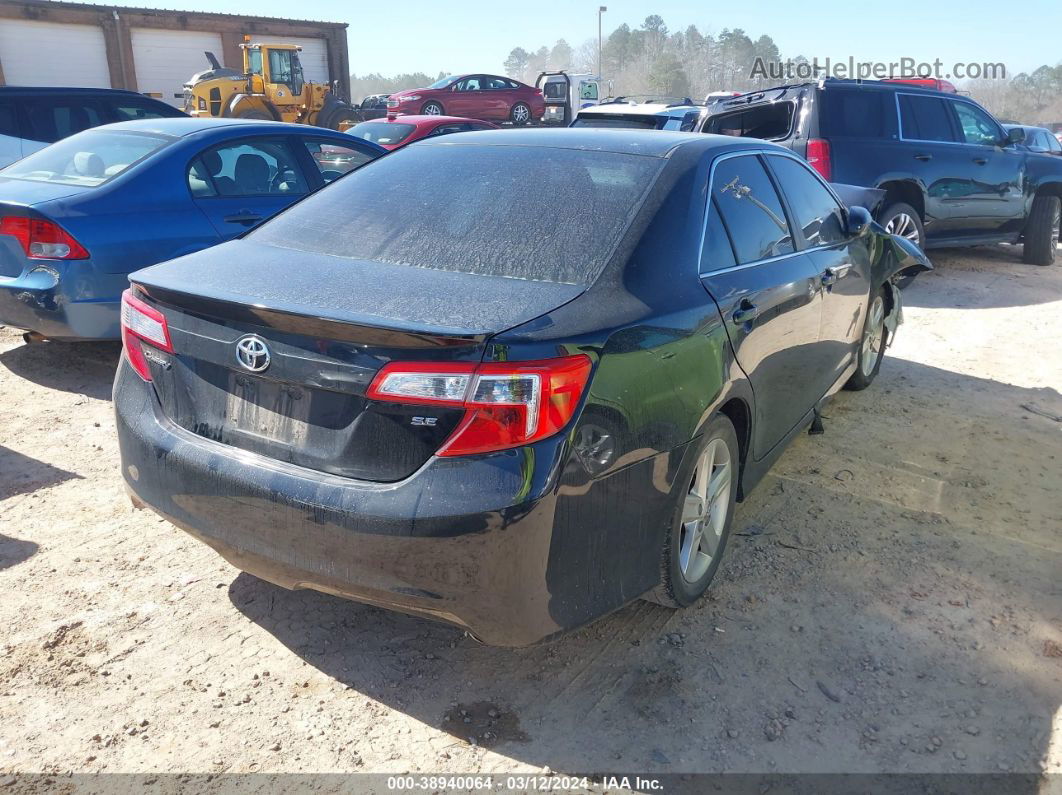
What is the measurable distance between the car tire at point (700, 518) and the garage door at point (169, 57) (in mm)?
35729

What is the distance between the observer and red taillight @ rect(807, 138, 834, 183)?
8.15 metres

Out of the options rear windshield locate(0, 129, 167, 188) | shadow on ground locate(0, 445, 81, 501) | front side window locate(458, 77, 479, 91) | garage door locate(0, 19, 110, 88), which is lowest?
shadow on ground locate(0, 445, 81, 501)

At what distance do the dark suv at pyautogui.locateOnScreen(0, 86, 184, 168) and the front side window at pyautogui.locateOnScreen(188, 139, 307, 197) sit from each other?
3.71 metres

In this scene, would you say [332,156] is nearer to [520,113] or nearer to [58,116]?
[58,116]

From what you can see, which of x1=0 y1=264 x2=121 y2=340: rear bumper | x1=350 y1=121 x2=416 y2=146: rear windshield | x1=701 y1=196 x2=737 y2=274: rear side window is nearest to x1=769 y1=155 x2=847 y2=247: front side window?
x1=701 y1=196 x2=737 y2=274: rear side window

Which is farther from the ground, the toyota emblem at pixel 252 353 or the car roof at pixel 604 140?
the car roof at pixel 604 140

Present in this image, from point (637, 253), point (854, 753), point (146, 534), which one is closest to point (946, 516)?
point (854, 753)

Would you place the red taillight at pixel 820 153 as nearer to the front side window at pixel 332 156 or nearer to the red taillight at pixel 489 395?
the front side window at pixel 332 156

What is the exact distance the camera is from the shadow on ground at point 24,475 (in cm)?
391

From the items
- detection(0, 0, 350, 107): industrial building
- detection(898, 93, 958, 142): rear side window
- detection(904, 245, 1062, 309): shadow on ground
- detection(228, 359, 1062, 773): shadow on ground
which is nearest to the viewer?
detection(228, 359, 1062, 773): shadow on ground

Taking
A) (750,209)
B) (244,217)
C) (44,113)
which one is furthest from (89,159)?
(750,209)

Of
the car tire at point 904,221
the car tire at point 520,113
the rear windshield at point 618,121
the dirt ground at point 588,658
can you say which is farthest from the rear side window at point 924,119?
the car tire at point 520,113

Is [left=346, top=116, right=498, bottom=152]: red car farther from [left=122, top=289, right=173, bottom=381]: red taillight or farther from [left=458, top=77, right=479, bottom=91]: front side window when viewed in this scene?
[left=458, top=77, right=479, bottom=91]: front side window

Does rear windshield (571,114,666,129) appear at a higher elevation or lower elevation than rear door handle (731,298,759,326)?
higher
